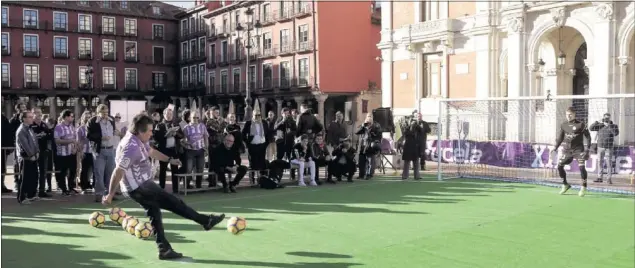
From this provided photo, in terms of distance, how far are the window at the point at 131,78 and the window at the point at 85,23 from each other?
5646 millimetres

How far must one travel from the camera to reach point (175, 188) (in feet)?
43.2

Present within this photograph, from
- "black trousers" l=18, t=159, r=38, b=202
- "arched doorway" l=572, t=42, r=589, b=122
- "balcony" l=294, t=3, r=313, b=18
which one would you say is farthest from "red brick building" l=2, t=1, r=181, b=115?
"black trousers" l=18, t=159, r=38, b=202

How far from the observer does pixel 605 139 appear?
49.7 ft

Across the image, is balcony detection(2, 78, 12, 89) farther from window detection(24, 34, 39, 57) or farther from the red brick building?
window detection(24, 34, 39, 57)

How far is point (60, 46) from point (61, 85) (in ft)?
13.0

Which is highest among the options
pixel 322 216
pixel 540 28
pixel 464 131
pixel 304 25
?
pixel 304 25

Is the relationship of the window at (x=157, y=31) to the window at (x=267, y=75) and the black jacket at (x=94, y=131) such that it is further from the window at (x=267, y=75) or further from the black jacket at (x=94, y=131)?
the black jacket at (x=94, y=131)

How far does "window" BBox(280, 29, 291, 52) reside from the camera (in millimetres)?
49403

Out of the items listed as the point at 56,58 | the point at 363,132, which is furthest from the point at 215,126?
the point at 56,58

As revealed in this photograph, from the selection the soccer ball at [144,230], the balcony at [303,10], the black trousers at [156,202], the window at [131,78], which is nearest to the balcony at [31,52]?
the window at [131,78]

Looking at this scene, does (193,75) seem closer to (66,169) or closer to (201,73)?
(201,73)

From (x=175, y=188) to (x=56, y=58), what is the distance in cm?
5407

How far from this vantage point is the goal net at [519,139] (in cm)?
1588

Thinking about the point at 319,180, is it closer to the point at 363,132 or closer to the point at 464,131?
the point at 363,132
